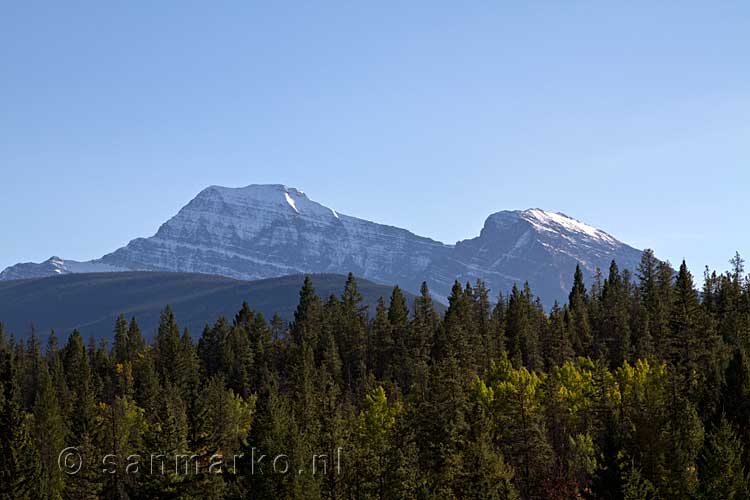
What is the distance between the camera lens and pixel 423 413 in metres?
99.0

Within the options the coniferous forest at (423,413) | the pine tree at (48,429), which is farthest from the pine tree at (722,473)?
the pine tree at (48,429)

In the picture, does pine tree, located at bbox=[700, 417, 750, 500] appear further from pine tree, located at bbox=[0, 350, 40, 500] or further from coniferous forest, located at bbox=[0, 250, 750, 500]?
pine tree, located at bbox=[0, 350, 40, 500]

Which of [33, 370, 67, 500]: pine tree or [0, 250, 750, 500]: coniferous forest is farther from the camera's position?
[33, 370, 67, 500]: pine tree

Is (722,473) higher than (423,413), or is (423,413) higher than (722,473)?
(423,413)

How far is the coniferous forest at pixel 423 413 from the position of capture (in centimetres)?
8519

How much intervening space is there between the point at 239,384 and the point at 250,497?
82733mm

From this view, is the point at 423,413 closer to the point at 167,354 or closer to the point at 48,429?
the point at 48,429

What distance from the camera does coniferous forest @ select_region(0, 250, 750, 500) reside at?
279 feet

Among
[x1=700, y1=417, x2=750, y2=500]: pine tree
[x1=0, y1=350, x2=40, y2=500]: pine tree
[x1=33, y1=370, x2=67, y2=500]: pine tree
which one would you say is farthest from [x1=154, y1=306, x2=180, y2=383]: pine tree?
[x1=700, y1=417, x2=750, y2=500]: pine tree

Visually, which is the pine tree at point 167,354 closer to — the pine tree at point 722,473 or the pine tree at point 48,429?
the pine tree at point 48,429

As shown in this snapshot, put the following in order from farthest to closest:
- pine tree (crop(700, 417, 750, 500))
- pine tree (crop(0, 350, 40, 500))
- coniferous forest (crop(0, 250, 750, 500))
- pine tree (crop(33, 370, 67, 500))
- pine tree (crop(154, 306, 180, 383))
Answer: pine tree (crop(154, 306, 180, 383))
pine tree (crop(33, 370, 67, 500))
pine tree (crop(0, 350, 40, 500))
coniferous forest (crop(0, 250, 750, 500))
pine tree (crop(700, 417, 750, 500))

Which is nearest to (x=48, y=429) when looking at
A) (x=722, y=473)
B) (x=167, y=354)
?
(x=167, y=354)

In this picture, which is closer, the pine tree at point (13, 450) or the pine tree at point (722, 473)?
the pine tree at point (722, 473)

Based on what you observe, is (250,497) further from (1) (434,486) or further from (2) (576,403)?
(2) (576,403)
